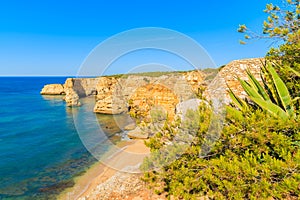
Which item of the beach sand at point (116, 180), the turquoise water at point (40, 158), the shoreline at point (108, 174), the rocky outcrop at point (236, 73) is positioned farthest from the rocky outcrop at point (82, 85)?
the rocky outcrop at point (236, 73)

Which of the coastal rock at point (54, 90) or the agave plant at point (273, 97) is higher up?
the coastal rock at point (54, 90)

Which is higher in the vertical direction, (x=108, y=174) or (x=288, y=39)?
(x=288, y=39)

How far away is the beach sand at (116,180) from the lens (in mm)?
5592

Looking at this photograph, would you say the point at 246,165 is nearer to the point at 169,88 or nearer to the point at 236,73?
the point at 236,73

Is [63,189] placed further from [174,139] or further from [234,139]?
[234,139]

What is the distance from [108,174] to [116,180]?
6.71 ft

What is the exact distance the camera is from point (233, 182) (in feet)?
7.61

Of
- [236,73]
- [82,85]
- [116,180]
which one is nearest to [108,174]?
[116,180]

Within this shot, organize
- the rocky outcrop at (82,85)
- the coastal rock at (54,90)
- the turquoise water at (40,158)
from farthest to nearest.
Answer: the coastal rock at (54,90)
the rocky outcrop at (82,85)
the turquoise water at (40,158)

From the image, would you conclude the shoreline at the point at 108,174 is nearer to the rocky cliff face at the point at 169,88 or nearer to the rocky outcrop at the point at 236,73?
the rocky cliff face at the point at 169,88

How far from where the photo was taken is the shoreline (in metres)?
6.97

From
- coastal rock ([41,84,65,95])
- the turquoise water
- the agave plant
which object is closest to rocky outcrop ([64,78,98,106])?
coastal rock ([41,84,65,95])

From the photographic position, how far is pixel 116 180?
23.2 ft

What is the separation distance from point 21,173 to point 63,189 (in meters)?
3.26
